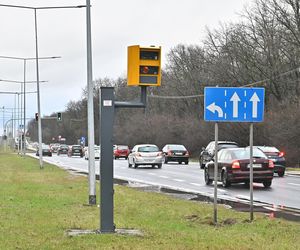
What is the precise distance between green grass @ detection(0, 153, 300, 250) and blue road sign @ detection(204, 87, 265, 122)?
6.82 ft

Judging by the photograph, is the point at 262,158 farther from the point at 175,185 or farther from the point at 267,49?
the point at 267,49

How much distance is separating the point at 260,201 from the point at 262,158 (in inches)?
223

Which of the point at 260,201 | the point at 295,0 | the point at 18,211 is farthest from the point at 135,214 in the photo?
the point at 295,0

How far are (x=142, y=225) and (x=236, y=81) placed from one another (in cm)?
5304

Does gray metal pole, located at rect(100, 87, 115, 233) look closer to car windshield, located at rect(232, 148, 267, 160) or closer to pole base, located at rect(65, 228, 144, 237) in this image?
pole base, located at rect(65, 228, 144, 237)

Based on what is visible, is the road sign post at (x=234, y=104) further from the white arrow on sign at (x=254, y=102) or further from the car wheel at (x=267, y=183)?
the car wheel at (x=267, y=183)

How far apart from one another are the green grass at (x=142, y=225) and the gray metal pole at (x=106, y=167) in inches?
17.7

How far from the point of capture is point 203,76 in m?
78.4

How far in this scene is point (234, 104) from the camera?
1275cm

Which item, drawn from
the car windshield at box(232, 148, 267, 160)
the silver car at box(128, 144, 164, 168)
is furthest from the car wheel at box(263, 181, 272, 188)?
the silver car at box(128, 144, 164, 168)

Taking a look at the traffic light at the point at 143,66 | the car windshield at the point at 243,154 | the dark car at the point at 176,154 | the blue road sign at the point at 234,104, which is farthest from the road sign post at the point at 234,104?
the dark car at the point at 176,154

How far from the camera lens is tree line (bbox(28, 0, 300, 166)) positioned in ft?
165

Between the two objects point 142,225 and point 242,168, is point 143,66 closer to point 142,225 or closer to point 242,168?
point 142,225

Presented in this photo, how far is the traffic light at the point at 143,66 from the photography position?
10.4 m
